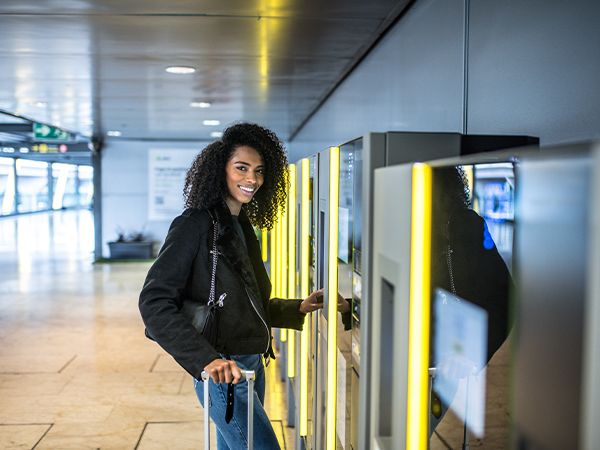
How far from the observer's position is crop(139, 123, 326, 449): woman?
228cm

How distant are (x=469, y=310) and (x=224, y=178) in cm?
138

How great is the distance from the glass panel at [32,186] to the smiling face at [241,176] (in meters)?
28.7

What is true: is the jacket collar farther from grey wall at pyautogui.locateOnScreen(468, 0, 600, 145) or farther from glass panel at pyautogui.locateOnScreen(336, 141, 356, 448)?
grey wall at pyautogui.locateOnScreen(468, 0, 600, 145)

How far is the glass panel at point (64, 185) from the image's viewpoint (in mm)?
35309

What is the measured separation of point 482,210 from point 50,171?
34.8 metres

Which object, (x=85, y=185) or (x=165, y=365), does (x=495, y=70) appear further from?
(x=85, y=185)

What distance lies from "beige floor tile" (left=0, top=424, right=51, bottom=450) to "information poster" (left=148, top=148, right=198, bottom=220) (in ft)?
31.6

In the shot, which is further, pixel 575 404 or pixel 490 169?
pixel 490 169

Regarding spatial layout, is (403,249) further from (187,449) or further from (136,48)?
(136,48)

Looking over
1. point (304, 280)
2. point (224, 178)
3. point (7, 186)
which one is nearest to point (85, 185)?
point (7, 186)

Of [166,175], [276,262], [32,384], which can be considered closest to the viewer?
[276,262]

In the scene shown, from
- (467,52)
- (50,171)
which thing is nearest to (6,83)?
(467,52)

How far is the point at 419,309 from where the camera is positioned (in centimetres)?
120

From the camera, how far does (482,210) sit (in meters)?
1.46
